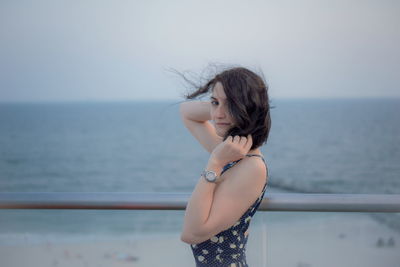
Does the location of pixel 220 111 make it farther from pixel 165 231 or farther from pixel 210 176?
pixel 165 231

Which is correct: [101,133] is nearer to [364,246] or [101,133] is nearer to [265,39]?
[265,39]

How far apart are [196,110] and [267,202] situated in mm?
442

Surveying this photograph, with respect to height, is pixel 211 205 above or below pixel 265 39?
above

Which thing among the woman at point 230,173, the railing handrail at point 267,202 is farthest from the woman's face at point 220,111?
the railing handrail at point 267,202

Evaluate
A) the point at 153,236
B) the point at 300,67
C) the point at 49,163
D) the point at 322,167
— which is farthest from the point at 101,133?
the point at 153,236

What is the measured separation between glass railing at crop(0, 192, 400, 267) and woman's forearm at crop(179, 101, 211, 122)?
0.31m

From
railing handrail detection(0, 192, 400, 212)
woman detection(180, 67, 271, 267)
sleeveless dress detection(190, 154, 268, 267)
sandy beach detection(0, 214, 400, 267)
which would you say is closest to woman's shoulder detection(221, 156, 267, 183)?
woman detection(180, 67, 271, 267)

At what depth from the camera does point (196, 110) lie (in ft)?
6.09

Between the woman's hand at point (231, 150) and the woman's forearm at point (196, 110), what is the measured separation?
407mm

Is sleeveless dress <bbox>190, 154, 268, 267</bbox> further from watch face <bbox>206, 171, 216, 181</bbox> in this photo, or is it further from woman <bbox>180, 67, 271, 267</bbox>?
watch face <bbox>206, 171, 216, 181</bbox>

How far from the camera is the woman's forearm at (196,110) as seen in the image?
6.04 ft

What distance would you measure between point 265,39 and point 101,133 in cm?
3006

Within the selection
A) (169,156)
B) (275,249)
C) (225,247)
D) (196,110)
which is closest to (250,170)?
(225,247)

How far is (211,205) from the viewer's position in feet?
4.77
